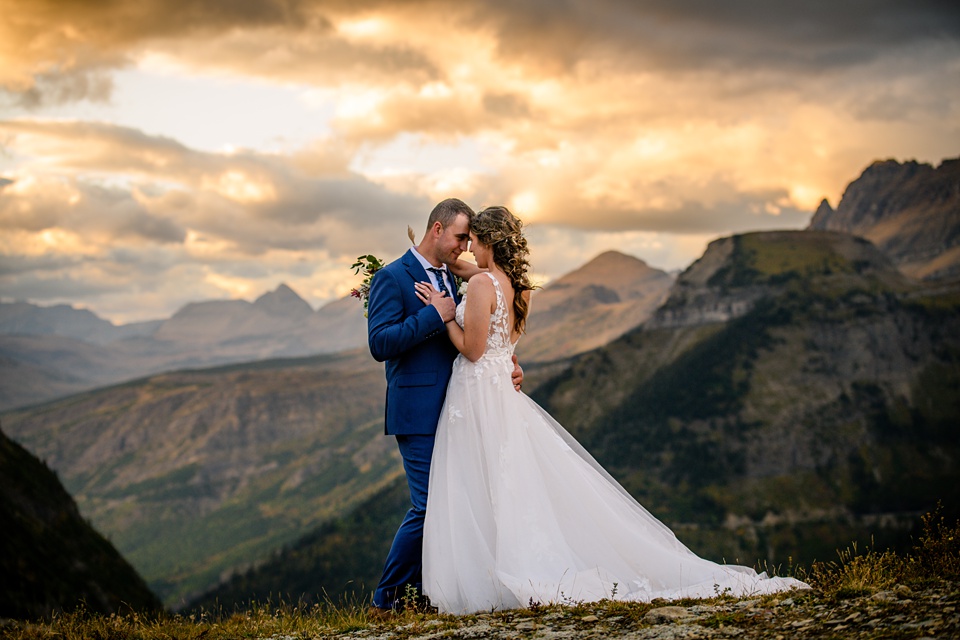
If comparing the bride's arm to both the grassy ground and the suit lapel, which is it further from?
the grassy ground

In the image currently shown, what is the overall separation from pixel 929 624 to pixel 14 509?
261 ft

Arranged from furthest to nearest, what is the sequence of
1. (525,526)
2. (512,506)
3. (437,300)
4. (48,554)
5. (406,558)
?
(48,554)
(437,300)
(406,558)
(512,506)
(525,526)

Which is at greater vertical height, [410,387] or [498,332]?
[498,332]

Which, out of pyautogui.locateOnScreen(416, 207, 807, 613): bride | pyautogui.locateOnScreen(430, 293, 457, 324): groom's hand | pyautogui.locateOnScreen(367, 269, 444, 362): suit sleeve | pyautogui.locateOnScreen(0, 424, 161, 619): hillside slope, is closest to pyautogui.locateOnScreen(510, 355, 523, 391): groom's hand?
pyautogui.locateOnScreen(416, 207, 807, 613): bride

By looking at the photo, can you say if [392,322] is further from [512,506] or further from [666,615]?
[666,615]

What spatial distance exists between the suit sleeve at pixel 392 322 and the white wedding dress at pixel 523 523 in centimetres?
54

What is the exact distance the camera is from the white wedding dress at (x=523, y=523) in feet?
28.4

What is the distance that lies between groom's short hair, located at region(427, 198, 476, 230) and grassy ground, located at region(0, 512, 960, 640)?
4350mm

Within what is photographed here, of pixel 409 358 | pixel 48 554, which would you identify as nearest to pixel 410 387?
pixel 409 358

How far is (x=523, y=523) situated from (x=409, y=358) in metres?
2.27

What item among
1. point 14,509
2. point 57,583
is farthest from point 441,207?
point 14,509

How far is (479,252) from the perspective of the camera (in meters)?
9.68

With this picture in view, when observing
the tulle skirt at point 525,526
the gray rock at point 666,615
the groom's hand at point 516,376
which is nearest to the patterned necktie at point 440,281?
the tulle skirt at point 525,526

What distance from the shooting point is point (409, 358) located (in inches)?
380
